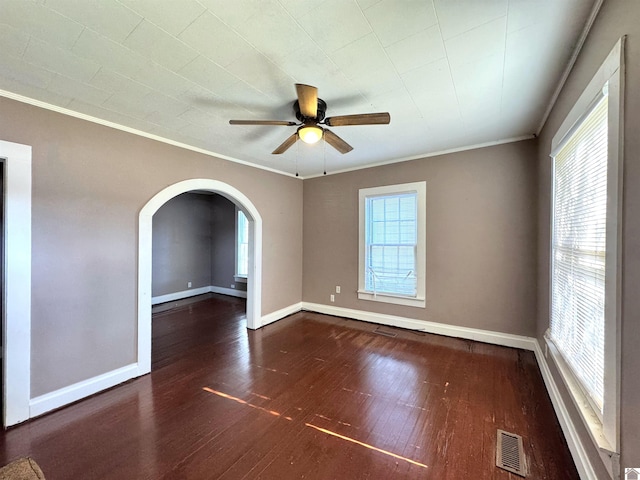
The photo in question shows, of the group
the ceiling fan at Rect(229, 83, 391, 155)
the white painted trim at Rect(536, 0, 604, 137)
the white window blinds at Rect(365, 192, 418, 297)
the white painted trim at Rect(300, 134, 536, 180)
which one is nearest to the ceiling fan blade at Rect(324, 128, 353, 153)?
the ceiling fan at Rect(229, 83, 391, 155)

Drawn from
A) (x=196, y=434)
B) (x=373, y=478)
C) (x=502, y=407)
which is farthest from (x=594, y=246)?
(x=196, y=434)

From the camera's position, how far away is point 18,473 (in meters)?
1.01

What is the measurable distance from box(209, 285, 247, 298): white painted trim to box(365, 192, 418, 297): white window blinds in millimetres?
3267

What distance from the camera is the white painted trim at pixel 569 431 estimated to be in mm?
1484

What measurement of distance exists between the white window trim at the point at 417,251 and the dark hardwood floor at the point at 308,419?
816 millimetres

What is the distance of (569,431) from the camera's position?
1.76 m

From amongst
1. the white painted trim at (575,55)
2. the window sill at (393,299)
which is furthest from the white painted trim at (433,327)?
the white painted trim at (575,55)

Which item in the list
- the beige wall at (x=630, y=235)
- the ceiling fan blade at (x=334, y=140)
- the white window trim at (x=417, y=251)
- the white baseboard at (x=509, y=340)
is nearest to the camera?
the beige wall at (x=630, y=235)

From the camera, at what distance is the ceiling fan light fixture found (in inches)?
84.0

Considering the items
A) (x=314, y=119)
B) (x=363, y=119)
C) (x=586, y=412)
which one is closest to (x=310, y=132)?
(x=314, y=119)

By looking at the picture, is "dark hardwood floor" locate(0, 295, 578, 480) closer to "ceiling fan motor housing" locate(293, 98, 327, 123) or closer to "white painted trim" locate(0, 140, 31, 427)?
"white painted trim" locate(0, 140, 31, 427)

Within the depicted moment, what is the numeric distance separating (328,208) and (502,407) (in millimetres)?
3554

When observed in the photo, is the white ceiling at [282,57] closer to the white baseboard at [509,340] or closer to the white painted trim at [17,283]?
the white painted trim at [17,283]

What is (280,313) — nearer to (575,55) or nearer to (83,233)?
→ (83,233)
